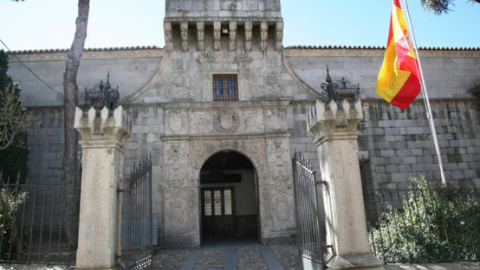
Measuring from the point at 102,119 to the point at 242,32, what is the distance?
8355 mm

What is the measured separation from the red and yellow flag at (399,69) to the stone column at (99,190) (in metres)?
7.05

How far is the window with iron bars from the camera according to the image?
40.5ft

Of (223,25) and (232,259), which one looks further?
(223,25)

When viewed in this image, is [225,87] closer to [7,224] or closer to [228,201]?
[228,201]

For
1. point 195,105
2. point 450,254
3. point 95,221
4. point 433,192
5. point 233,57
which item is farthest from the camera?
point 233,57

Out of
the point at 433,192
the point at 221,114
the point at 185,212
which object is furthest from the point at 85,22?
the point at 433,192

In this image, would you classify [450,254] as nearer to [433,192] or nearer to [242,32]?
[433,192]

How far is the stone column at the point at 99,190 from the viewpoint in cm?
516

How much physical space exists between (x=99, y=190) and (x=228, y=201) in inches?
471

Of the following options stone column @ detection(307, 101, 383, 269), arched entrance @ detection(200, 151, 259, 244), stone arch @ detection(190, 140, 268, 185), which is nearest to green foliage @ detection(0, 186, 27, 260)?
stone column @ detection(307, 101, 383, 269)

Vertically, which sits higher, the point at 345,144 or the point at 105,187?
the point at 345,144

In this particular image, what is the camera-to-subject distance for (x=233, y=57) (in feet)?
41.4

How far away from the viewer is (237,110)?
12.0 meters

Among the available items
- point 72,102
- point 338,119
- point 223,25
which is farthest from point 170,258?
point 223,25
